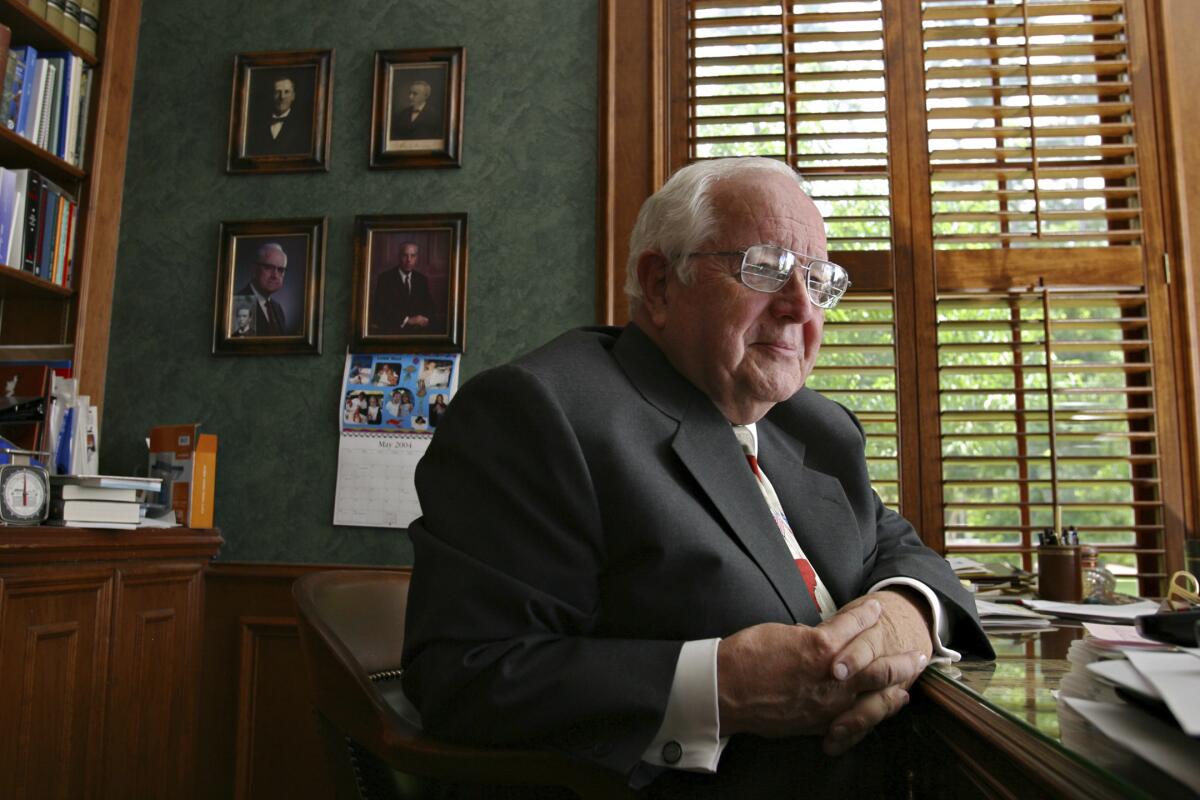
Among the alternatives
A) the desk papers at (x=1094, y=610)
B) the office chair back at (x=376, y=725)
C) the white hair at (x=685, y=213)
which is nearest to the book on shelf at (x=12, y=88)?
the office chair back at (x=376, y=725)

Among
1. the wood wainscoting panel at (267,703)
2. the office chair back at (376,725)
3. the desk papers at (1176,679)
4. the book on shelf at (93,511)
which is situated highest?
the book on shelf at (93,511)

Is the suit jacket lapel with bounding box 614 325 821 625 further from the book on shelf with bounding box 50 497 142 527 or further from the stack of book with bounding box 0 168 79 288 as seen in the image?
the stack of book with bounding box 0 168 79 288

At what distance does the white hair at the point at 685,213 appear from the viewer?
1.46 meters

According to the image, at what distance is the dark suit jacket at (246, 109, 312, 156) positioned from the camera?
299cm

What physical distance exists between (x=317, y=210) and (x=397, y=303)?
43cm

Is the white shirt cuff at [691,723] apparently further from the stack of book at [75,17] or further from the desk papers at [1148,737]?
the stack of book at [75,17]

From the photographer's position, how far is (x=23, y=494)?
2117mm

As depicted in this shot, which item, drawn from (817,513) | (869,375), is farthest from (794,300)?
(869,375)

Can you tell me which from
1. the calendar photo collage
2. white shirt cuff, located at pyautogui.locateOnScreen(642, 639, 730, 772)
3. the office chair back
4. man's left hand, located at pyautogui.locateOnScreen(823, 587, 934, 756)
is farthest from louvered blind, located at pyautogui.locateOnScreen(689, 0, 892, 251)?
white shirt cuff, located at pyautogui.locateOnScreen(642, 639, 730, 772)

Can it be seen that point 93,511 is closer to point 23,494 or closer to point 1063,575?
point 23,494

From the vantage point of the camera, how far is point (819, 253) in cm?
147

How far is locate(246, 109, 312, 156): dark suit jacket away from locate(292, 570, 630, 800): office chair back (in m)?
1.88

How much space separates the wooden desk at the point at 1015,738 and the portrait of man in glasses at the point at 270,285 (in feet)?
7.58

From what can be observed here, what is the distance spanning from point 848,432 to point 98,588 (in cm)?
186
